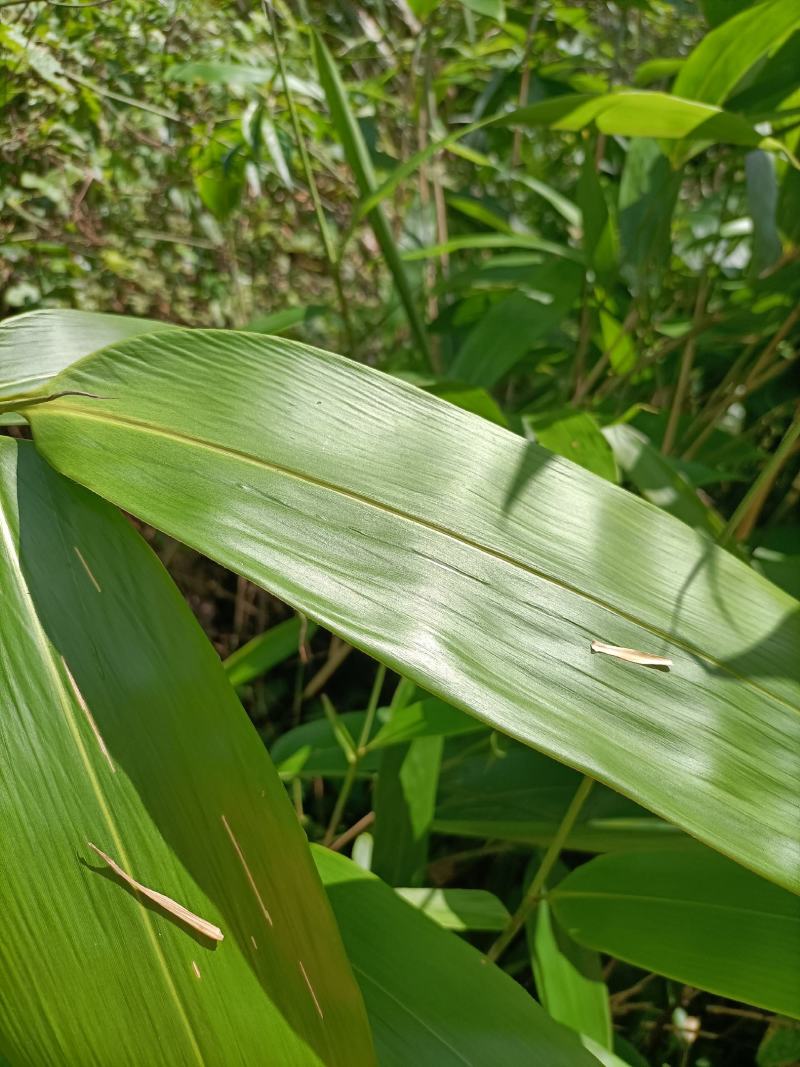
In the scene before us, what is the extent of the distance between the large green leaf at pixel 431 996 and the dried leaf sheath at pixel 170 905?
0.14m

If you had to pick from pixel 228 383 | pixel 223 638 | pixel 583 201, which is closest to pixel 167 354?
pixel 228 383

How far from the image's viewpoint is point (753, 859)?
0.28 meters

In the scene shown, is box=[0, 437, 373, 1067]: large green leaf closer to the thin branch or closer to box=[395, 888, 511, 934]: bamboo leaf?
box=[395, 888, 511, 934]: bamboo leaf

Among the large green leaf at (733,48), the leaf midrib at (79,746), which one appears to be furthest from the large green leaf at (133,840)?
the large green leaf at (733,48)

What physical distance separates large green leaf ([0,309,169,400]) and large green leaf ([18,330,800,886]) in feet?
0.14

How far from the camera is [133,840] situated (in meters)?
0.29

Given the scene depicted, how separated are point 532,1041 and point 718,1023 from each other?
40 centimetres

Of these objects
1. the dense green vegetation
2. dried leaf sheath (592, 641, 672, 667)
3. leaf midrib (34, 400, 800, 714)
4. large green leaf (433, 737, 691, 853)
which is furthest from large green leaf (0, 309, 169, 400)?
large green leaf (433, 737, 691, 853)

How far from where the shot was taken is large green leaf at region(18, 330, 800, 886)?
0.28 meters

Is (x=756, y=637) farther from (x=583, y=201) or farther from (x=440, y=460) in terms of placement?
(x=583, y=201)

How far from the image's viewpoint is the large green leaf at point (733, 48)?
52 centimetres

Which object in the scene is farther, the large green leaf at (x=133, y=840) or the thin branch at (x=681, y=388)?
the thin branch at (x=681, y=388)

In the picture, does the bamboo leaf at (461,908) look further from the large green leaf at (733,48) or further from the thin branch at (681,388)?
the large green leaf at (733,48)

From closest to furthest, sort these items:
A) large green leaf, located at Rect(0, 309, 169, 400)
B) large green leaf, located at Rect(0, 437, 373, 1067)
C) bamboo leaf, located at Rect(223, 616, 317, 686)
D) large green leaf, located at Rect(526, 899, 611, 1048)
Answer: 1. large green leaf, located at Rect(0, 437, 373, 1067)
2. large green leaf, located at Rect(0, 309, 169, 400)
3. large green leaf, located at Rect(526, 899, 611, 1048)
4. bamboo leaf, located at Rect(223, 616, 317, 686)
